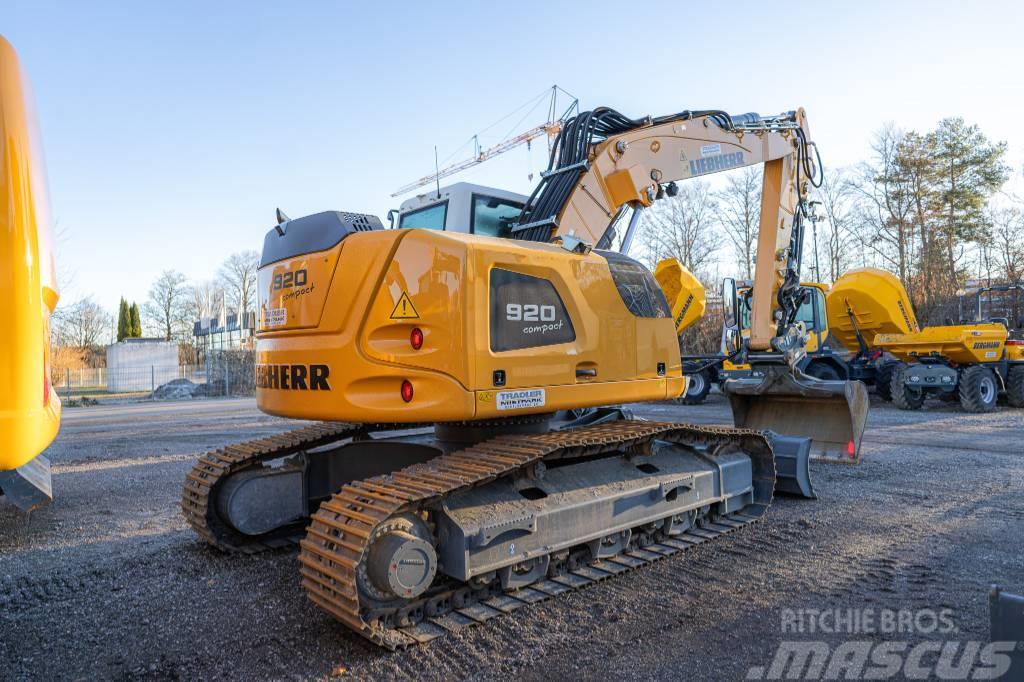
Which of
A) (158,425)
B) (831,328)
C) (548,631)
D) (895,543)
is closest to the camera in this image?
(548,631)

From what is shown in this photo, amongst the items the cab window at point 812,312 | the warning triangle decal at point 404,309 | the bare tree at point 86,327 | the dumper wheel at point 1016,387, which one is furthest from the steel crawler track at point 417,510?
the bare tree at point 86,327

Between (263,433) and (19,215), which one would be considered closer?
(19,215)

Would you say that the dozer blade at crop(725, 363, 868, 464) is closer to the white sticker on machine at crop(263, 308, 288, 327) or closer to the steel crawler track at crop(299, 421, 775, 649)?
the steel crawler track at crop(299, 421, 775, 649)

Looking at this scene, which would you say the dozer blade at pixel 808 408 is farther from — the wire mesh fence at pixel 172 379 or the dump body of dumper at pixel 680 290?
the wire mesh fence at pixel 172 379

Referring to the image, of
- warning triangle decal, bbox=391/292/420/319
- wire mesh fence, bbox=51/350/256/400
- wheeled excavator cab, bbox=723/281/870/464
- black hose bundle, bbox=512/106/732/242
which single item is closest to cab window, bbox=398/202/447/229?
black hose bundle, bbox=512/106/732/242

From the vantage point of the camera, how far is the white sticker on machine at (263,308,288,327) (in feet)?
14.1

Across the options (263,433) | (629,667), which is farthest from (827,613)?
(263,433)

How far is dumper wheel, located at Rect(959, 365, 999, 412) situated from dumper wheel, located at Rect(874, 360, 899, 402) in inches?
57.5

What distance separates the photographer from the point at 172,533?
222 inches

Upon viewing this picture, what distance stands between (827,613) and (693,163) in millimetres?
4344

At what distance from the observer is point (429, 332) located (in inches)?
151

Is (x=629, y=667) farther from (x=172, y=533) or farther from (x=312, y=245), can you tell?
(x=172, y=533)

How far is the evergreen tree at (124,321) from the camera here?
198 ft

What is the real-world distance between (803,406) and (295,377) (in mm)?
6012
